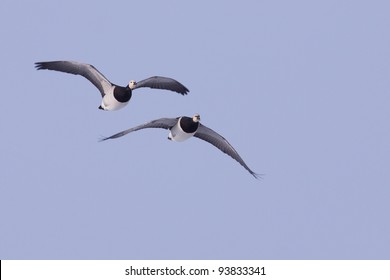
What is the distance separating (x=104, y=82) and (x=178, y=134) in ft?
8.56

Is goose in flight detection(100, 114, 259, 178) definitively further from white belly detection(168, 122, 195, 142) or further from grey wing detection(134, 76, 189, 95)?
grey wing detection(134, 76, 189, 95)

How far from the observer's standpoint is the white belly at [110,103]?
22109 millimetres

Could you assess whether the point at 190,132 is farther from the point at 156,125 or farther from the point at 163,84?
the point at 163,84

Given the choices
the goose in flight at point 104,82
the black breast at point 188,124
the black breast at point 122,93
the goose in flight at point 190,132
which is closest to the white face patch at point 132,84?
the goose in flight at point 104,82

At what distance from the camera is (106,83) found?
2230 cm

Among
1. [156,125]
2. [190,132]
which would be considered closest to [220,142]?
[190,132]

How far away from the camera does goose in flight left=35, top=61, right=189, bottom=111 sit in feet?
72.3

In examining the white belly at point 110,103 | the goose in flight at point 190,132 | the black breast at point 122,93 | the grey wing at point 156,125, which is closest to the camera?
the grey wing at point 156,125

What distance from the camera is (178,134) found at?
21500 millimetres

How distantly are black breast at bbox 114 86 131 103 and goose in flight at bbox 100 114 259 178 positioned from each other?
1.14m

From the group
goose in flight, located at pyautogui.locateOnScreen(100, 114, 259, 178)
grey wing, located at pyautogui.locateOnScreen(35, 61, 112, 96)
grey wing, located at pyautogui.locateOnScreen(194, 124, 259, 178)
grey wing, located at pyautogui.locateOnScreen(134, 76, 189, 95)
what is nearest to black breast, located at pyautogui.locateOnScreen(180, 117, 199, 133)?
goose in flight, located at pyautogui.locateOnScreen(100, 114, 259, 178)

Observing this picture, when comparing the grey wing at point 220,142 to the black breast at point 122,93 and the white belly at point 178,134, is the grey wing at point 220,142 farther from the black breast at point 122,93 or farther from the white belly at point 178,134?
the black breast at point 122,93
